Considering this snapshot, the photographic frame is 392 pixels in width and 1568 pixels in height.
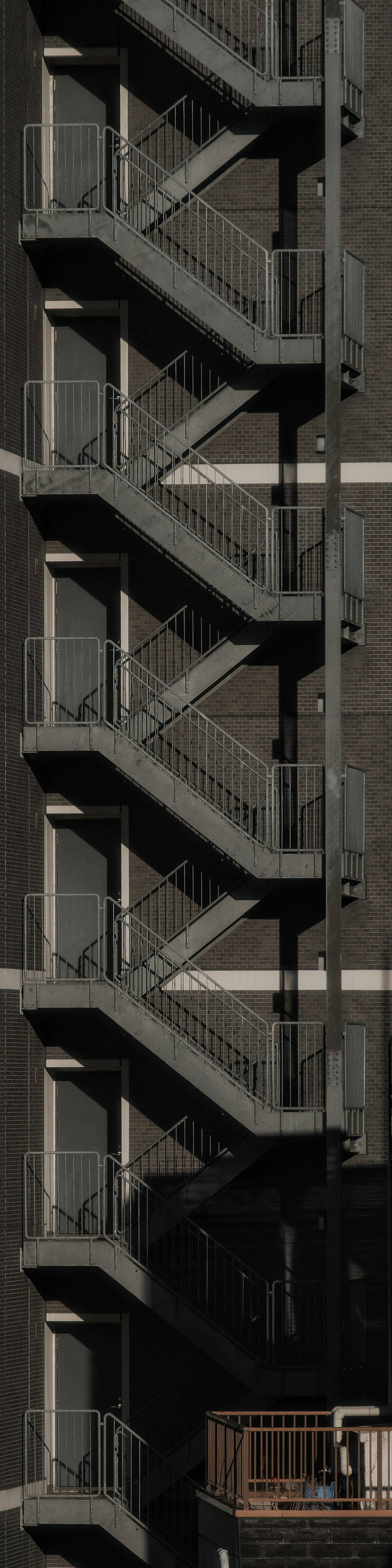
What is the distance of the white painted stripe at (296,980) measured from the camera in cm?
2528

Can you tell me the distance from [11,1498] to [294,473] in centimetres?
1462

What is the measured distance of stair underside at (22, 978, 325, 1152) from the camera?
75.7 ft

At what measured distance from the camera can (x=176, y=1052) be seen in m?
23.1

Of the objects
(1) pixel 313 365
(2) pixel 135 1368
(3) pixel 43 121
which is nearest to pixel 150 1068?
(2) pixel 135 1368

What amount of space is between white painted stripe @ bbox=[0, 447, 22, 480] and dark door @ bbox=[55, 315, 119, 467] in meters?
1.55

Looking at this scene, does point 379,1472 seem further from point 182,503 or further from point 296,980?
point 182,503

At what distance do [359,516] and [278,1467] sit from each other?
12939 millimetres

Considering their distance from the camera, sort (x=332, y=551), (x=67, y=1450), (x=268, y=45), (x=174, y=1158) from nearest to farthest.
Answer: (x=332, y=551) → (x=67, y=1450) → (x=268, y=45) → (x=174, y=1158)

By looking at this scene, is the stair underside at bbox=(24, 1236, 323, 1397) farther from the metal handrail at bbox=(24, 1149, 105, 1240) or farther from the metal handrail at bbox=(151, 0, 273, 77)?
the metal handrail at bbox=(151, 0, 273, 77)

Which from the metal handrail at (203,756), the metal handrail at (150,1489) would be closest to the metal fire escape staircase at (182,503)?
the metal handrail at (203,756)

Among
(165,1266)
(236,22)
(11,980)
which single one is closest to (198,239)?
(236,22)

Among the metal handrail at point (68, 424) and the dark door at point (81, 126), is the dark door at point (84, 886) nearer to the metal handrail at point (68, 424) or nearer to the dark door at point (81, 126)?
the metal handrail at point (68, 424)

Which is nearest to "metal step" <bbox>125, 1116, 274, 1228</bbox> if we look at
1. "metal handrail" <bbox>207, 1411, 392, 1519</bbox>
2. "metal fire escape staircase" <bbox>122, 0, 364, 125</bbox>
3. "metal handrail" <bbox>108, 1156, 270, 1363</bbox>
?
"metal handrail" <bbox>108, 1156, 270, 1363</bbox>

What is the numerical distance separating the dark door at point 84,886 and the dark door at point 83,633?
1.67 meters
